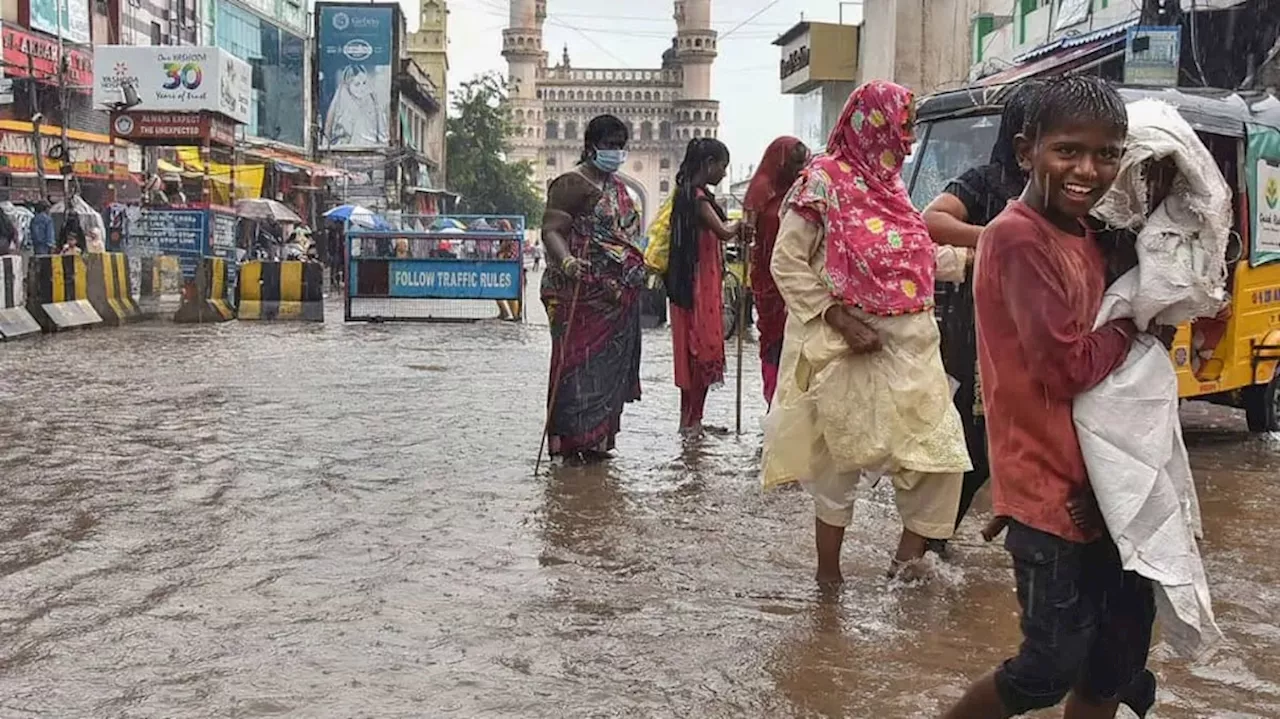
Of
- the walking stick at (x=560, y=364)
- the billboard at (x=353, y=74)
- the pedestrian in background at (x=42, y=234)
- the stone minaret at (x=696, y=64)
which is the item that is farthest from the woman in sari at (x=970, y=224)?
the stone minaret at (x=696, y=64)

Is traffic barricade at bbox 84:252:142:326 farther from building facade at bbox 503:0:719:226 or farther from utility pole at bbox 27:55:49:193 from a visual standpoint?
building facade at bbox 503:0:719:226

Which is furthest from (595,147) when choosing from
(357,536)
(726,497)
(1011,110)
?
(1011,110)

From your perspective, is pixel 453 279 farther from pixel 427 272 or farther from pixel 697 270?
pixel 697 270

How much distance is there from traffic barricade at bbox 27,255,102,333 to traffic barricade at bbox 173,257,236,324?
48.4 inches

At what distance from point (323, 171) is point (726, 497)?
34.7 m

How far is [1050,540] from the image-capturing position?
238 cm

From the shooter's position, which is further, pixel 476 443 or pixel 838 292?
pixel 476 443

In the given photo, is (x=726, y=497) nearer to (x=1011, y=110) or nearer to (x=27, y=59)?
(x=1011, y=110)

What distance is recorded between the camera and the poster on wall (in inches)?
1003

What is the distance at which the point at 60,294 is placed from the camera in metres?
14.0

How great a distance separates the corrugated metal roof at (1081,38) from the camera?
1449 centimetres

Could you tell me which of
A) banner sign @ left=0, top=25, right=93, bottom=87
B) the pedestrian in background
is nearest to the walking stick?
the pedestrian in background

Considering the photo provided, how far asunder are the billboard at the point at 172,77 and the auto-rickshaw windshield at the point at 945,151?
16.1 m

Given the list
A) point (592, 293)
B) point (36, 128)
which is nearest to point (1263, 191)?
point (592, 293)
